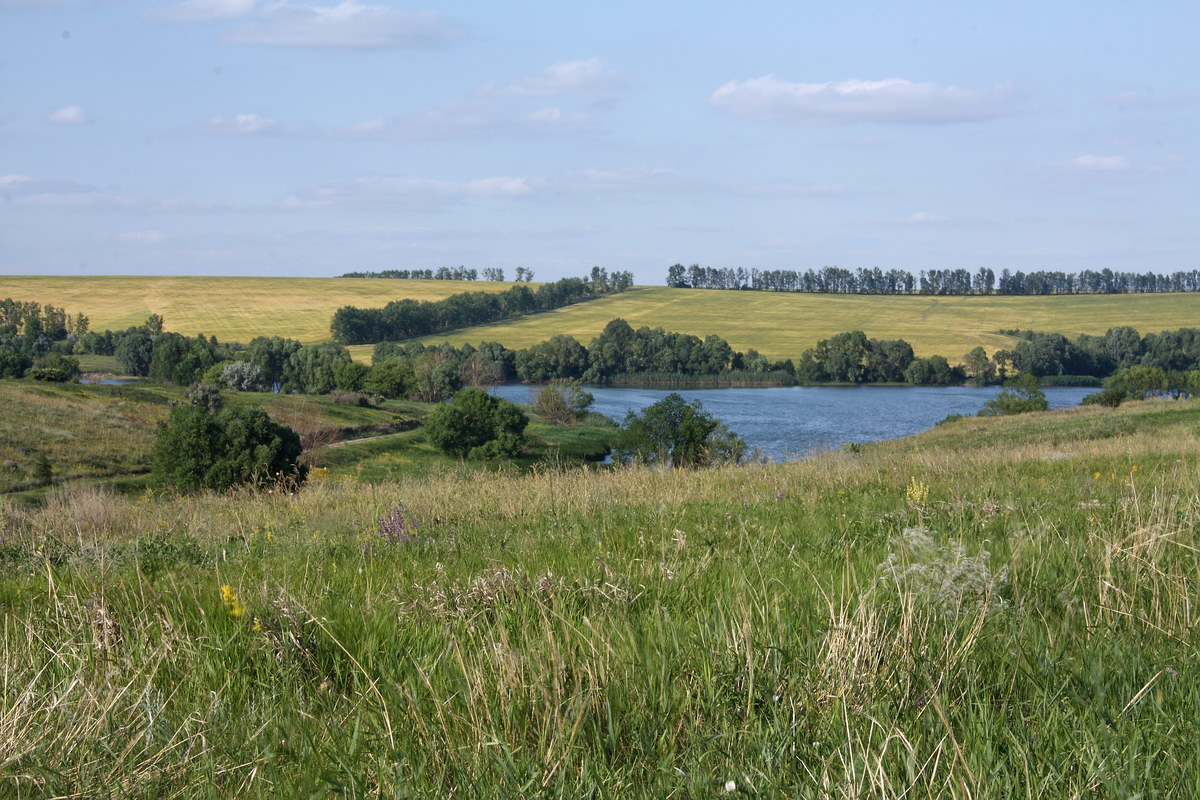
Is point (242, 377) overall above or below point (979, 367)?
above

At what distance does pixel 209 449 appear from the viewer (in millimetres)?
46219

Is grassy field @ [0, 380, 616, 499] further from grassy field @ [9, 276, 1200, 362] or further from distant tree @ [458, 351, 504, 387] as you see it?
grassy field @ [9, 276, 1200, 362]

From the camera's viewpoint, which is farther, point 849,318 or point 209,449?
point 849,318

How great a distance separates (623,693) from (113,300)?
555 feet

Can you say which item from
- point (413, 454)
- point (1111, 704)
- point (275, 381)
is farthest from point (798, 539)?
point (275, 381)

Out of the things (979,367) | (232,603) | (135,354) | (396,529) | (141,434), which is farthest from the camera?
(979,367)

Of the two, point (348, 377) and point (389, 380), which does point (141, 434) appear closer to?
point (348, 377)

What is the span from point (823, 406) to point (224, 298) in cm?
10639

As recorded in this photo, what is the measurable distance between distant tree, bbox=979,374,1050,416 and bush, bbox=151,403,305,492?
55.6m

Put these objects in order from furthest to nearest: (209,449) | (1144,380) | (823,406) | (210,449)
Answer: (823,406), (1144,380), (210,449), (209,449)

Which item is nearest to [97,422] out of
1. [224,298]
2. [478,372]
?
[478,372]

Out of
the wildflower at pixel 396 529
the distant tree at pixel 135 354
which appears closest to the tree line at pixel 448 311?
the distant tree at pixel 135 354

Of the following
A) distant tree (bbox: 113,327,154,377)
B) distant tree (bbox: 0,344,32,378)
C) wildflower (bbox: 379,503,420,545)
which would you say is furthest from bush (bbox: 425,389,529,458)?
wildflower (bbox: 379,503,420,545)

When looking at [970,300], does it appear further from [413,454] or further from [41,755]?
[41,755]
